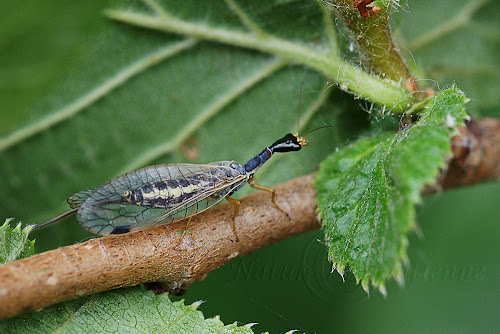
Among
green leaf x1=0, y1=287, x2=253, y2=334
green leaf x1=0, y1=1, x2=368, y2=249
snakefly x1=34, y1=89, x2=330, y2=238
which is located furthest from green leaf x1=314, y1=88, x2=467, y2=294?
green leaf x1=0, y1=1, x2=368, y2=249

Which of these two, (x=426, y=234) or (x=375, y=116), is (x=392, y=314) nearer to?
(x=426, y=234)

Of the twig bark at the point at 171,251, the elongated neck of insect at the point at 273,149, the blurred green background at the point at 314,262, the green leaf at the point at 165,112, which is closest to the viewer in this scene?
the twig bark at the point at 171,251

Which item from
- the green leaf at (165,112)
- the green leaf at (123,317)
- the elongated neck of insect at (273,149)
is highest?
the green leaf at (165,112)

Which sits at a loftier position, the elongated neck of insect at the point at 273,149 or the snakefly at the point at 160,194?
the elongated neck of insect at the point at 273,149

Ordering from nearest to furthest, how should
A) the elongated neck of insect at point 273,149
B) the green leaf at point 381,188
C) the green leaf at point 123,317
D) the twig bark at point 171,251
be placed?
1. the green leaf at point 381,188
2. the twig bark at point 171,251
3. the green leaf at point 123,317
4. the elongated neck of insect at point 273,149

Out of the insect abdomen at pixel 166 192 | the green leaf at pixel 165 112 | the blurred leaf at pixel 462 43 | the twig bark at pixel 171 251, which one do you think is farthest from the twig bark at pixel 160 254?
the blurred leaf at pixel 462 43

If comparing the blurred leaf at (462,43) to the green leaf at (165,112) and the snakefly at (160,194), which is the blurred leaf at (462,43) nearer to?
the green leaf at (165,112)

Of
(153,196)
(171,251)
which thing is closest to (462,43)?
(153,196)
